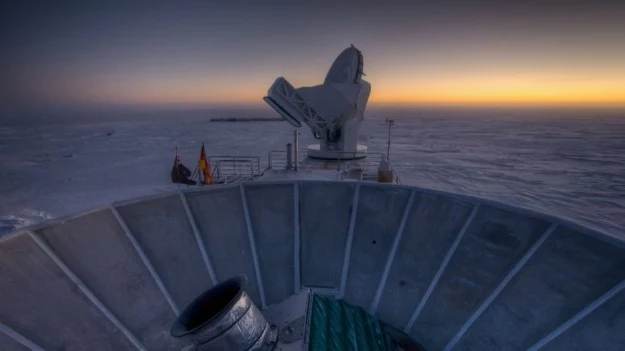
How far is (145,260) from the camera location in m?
5.96

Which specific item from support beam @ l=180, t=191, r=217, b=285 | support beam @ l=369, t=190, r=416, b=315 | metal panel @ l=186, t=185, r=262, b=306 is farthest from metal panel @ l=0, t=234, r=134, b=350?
support beam @ l=369, t=190, r=416, b=315

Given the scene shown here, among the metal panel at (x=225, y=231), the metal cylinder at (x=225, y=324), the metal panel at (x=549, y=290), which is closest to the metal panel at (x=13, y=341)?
the metal cylinder at (x=225, y=324)

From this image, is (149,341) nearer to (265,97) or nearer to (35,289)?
(35,289)

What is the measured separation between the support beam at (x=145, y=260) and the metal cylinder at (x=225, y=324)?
146 cm

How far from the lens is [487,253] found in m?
5.93

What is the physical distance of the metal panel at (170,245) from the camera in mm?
6020

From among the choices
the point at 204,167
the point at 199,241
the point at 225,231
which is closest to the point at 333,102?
the point at 204,167

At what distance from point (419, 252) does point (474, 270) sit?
40.2 inches

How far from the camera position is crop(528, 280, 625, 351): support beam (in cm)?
458

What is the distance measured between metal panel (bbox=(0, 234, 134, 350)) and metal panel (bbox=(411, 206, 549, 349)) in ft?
16.3

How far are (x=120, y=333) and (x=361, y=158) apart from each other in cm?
1953

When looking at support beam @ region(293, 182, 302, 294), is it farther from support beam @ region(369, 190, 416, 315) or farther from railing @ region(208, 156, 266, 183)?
railing @ region(208, 156, 266, 183)

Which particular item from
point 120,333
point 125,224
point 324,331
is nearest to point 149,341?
point 120,333

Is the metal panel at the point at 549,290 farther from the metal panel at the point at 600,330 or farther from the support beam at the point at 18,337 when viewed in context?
the support beam at the point at 18,337
